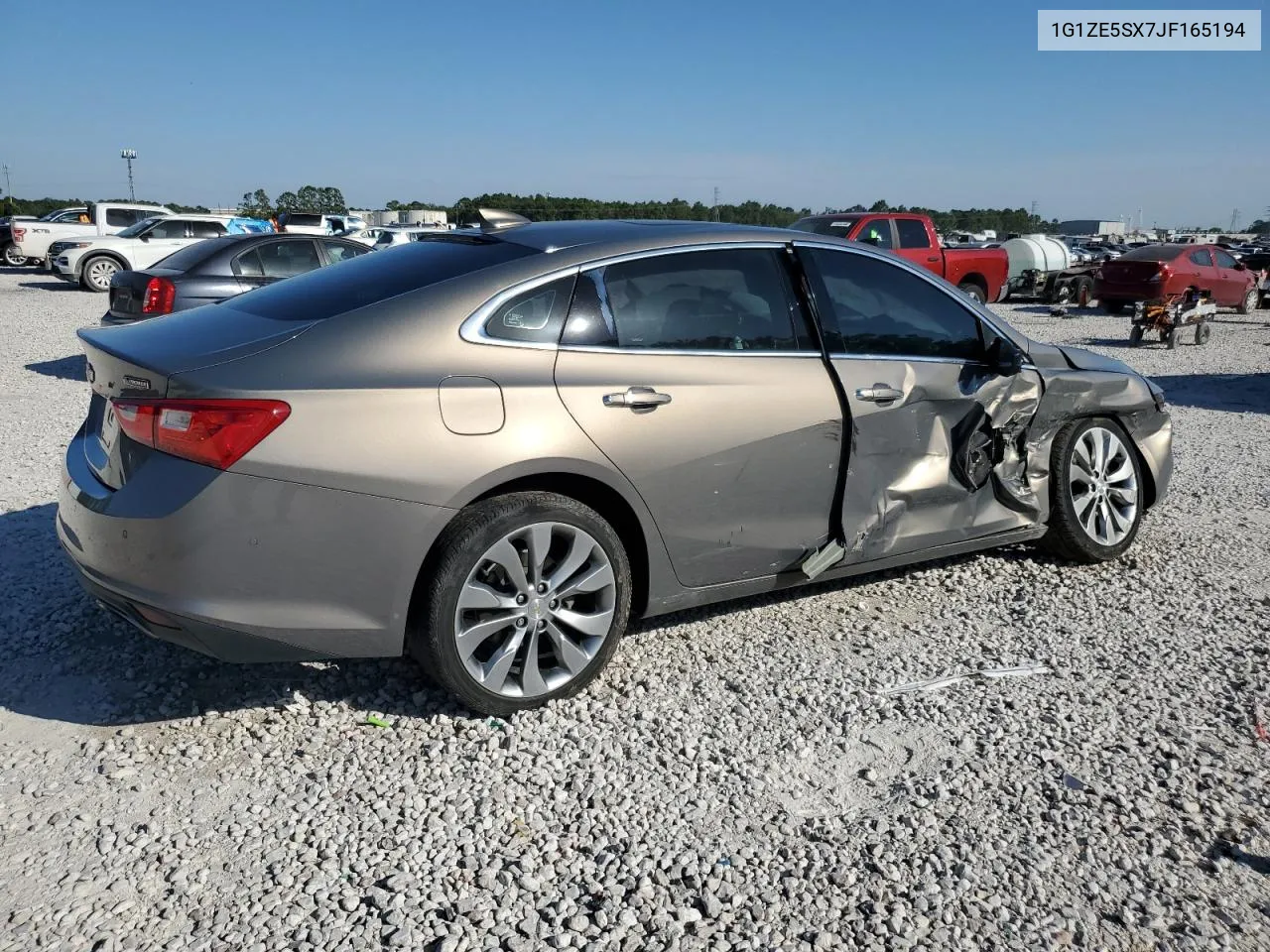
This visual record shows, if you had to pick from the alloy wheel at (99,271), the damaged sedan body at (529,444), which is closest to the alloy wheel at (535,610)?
the damaged sedan body at (529,444)

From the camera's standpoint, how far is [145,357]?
3.23m

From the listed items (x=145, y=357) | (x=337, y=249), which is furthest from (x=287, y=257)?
(x=145, y=357)

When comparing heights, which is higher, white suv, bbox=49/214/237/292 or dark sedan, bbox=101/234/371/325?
white suv, bbox=49/214/237/292

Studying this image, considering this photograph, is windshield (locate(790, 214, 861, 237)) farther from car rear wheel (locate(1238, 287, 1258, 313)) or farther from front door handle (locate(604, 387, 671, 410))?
front door handle (locate(604, 387, 671, 410))

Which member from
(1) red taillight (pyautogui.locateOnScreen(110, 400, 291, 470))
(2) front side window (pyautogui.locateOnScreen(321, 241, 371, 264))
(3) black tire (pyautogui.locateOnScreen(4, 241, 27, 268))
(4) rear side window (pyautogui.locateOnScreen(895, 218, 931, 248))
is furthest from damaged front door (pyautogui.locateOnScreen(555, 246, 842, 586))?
(3) black tire (pyautogui.locateOnScreen(4, 241, 27, 268))

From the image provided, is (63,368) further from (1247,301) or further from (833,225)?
(1247,301)

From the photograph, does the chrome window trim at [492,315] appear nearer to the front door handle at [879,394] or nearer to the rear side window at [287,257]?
the front door handle at [879,394]

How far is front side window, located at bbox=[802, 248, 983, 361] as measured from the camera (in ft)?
13.8

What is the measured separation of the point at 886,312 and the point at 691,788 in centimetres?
227

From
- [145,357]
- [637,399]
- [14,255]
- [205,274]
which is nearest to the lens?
[145,357]

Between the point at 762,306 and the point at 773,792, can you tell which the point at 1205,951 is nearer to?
the point at 773,792

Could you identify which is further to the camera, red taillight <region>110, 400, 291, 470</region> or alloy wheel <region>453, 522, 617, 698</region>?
alloy wheel <region>453, 522, 617, 698</region>

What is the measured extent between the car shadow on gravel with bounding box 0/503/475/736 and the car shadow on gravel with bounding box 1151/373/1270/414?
962 centimetres

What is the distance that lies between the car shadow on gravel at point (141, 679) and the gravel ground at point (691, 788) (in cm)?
1
